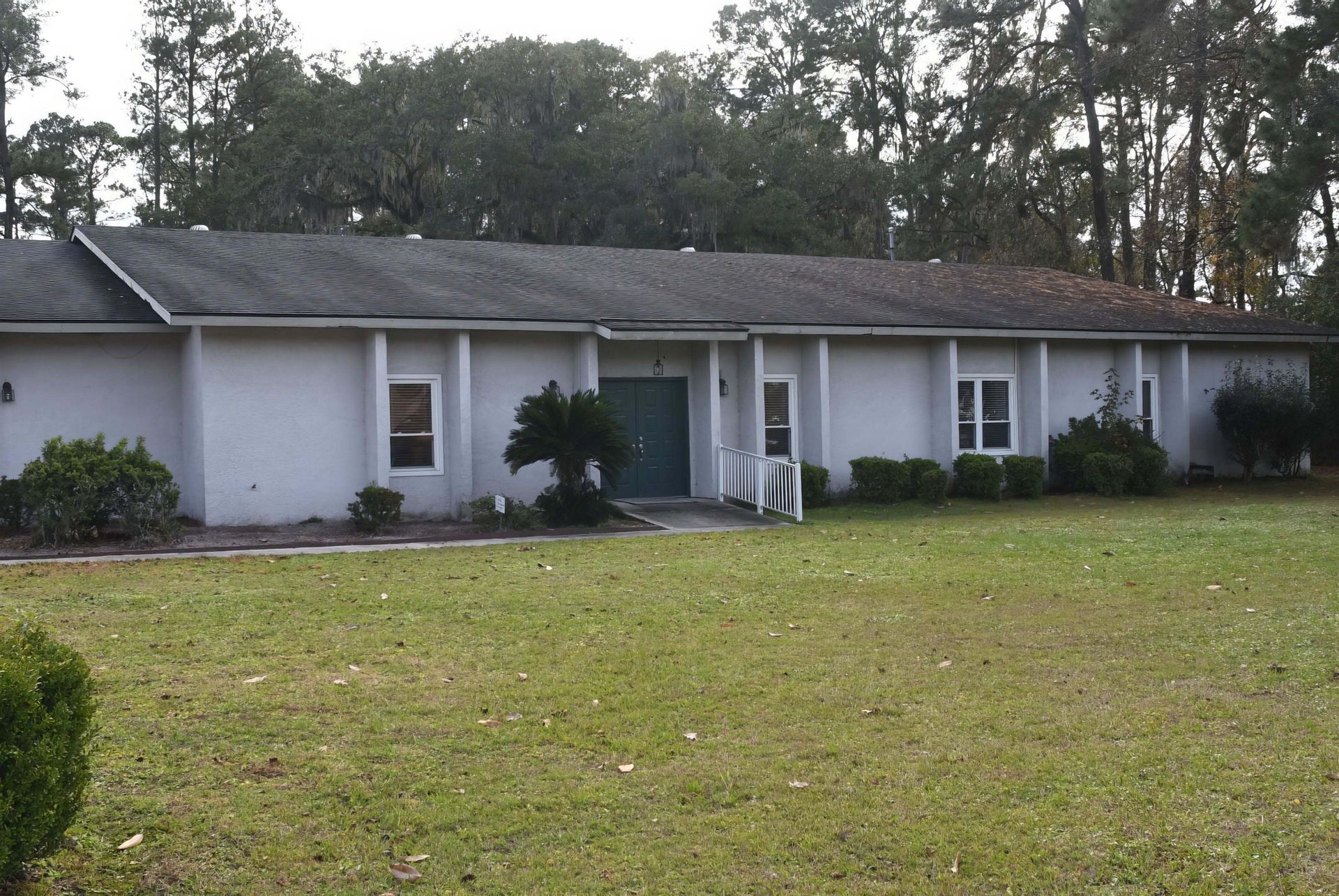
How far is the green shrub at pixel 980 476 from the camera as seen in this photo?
19.5 metres

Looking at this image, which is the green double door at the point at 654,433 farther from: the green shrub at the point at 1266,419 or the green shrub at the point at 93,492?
the green shrub at the point at 1266,419

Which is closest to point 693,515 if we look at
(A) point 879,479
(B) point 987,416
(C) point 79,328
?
(A) point 879,479

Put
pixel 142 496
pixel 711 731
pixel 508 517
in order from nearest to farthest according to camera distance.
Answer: pixel 711 731, pixel 142 496, pixel 508 517

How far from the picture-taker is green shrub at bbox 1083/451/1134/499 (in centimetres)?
1997

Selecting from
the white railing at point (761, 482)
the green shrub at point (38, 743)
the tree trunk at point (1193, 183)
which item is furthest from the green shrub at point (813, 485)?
the tree trunk at point (1193, 183)

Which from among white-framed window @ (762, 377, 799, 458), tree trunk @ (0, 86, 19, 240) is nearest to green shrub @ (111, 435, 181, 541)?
white-framed window @ (762, 377, 799, 458)

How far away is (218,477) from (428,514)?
2.95 m

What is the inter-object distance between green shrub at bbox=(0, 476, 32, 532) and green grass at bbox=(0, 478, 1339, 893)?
4.13 m

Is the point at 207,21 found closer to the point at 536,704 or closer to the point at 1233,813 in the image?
the point at 536,704

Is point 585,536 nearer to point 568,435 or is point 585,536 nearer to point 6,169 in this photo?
point 568,435

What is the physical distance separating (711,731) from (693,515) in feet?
36.2

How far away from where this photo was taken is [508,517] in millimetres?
15656

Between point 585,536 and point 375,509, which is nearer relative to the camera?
point 585,536

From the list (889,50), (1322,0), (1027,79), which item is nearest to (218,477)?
(1322,0)
